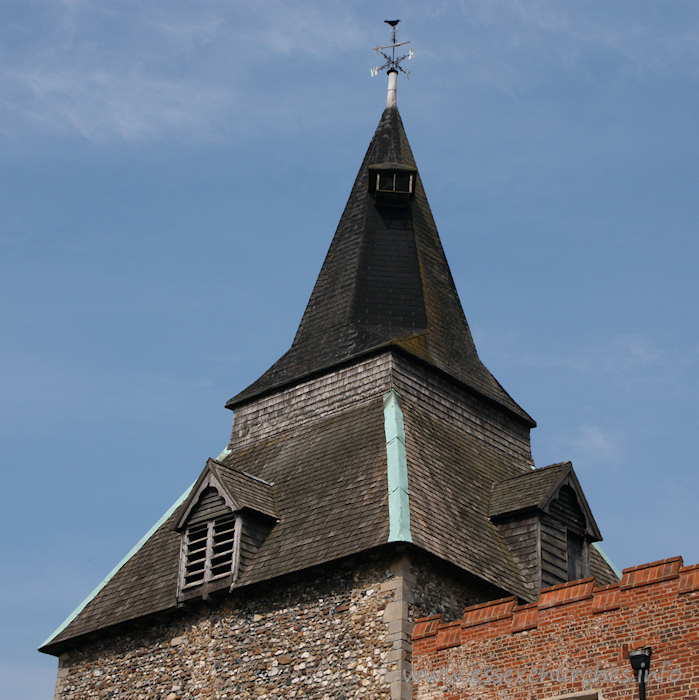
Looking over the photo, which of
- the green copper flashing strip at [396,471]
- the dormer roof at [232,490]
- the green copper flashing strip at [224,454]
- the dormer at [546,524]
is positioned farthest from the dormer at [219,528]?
the dormer at [546,524]

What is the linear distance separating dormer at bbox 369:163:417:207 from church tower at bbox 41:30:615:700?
58 cm

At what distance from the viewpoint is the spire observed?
81.4ft

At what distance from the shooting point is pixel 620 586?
16.2 m

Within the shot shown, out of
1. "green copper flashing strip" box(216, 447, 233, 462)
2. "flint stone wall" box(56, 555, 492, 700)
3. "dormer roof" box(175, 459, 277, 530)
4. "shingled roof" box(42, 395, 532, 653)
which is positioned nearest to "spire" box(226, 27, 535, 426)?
"green copper flashing strip" box(216, 447, 233, 462)

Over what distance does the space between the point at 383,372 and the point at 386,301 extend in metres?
2.71

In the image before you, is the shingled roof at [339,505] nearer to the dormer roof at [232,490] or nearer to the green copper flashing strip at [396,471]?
the dormer roof at [232,490]

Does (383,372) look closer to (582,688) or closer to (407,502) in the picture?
(407,502)

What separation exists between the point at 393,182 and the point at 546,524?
942 centimetres

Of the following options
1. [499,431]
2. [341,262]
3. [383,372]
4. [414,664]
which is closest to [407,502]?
[414,664]

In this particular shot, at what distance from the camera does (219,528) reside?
2153 centimetres

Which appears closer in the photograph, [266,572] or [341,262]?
[266,572]

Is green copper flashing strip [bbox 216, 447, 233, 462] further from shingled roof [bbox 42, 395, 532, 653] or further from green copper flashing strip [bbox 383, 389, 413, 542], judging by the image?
green copper flashing strip [bbox 383, 389, 413, 542]

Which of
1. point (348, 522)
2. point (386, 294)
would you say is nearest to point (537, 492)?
point (348, 522)

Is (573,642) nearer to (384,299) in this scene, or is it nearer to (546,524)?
(546,524)
